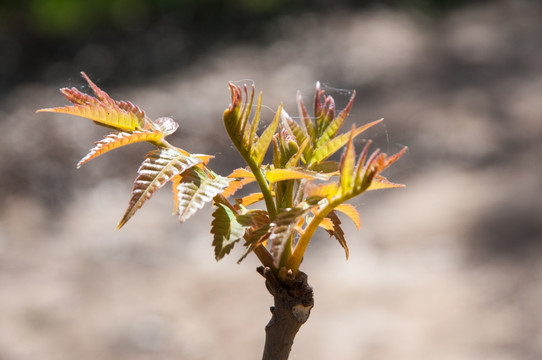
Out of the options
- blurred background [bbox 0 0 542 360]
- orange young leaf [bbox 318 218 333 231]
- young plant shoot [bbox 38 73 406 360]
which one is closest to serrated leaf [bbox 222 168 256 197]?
young plant shoot [bbox 38 73 406 360]

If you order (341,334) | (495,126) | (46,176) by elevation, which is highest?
(495,126)

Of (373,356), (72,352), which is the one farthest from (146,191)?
(72,352)

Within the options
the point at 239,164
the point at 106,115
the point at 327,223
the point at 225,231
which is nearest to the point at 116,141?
the point at 106,115

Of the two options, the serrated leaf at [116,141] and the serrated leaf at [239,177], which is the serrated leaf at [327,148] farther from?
the serrated leaf at [116,141]

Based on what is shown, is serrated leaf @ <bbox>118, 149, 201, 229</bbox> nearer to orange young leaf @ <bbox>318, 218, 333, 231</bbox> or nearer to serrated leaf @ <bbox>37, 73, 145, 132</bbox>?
serrated leaf @ <bbox>37, 73, 145, 132</bbox>

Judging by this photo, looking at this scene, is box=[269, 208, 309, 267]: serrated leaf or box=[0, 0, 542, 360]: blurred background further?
box=[0, 0, 542, 360]: blurred background

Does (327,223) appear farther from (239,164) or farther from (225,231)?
(239,164)

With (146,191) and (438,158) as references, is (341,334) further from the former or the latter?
(146,191)
